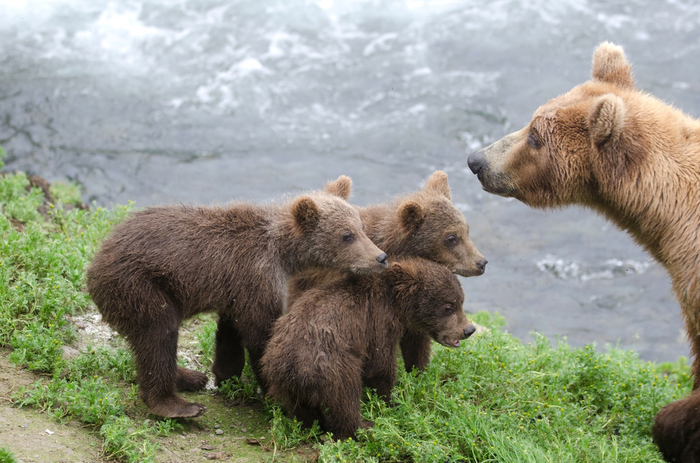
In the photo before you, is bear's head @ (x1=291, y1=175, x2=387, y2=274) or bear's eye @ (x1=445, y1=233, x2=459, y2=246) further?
bear's eye @ (x1=445, y1=233, x2=459, y2=246)

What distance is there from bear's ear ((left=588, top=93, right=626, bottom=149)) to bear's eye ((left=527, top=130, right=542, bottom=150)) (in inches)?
19.6

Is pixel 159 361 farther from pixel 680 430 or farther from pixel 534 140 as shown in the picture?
pixel 680 430

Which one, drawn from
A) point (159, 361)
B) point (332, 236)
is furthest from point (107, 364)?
point (332, 236)

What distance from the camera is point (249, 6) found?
58.2ft

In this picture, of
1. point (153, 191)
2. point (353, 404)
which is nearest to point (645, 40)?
point (153, 191)

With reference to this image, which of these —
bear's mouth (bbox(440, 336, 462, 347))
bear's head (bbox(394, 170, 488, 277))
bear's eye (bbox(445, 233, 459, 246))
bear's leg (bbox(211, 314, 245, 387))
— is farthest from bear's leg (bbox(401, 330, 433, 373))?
bear's leg (bbox(211, 314, 245, 387))

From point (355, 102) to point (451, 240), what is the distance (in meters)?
8.70

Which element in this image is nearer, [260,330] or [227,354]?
[260,330]

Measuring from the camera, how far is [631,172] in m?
5.47

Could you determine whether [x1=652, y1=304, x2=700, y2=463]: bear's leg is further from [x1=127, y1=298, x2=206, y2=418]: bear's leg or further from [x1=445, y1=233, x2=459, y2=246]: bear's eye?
[x1=127, y1=298, x2=206, y2=418]: bear's leg

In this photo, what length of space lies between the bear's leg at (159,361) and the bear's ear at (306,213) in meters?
1.45

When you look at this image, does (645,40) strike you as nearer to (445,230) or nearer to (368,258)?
(445,230)

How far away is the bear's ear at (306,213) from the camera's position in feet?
21.1

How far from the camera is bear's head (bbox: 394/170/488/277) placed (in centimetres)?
691
